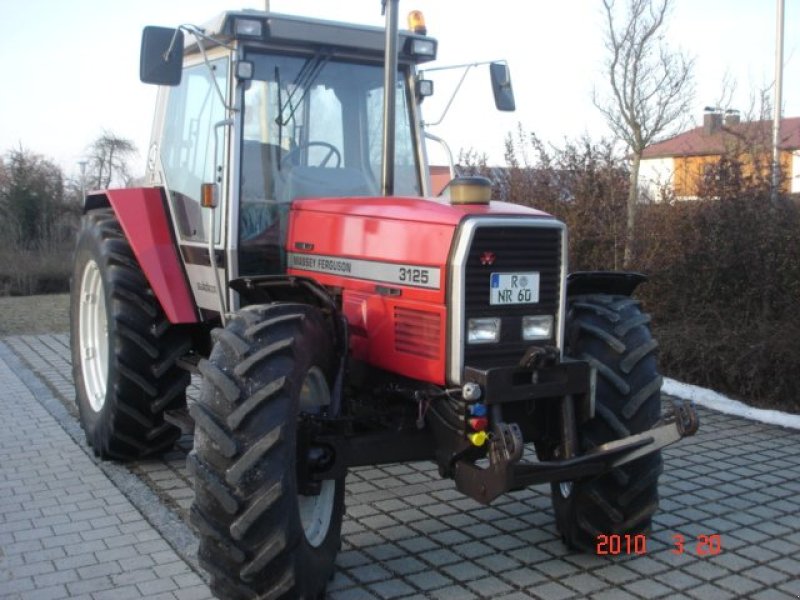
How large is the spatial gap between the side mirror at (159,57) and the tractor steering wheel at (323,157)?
730 mm

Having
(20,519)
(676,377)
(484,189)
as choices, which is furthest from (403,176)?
(676,377)

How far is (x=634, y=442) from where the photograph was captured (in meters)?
3.89

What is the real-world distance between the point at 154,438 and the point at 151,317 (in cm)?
76

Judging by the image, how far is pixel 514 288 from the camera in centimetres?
397

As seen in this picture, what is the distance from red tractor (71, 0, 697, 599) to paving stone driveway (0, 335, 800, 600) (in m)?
0.27

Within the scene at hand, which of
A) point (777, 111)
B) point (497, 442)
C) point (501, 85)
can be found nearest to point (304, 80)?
point (501, 85)

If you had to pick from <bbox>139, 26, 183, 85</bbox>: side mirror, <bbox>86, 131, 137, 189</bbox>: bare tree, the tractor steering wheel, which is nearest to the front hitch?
the tractor steering wheel

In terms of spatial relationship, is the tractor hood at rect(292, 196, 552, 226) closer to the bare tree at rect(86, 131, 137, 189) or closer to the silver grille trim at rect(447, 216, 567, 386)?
the silver grille trim at rect(447, 216, 567, 386)

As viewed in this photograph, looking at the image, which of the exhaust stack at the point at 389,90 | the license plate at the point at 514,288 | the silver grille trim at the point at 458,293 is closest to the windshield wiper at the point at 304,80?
the exhaust stack at the point at 389,90

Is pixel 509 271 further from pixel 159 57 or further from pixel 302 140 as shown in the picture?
pixel 159 57

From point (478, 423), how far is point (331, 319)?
0.81 meters

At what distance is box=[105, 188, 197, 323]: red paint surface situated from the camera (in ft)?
17.5

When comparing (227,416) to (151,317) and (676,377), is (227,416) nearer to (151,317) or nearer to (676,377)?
(151,317)

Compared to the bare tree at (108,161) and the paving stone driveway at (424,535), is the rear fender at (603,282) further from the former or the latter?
the bare tree at (108,161)
